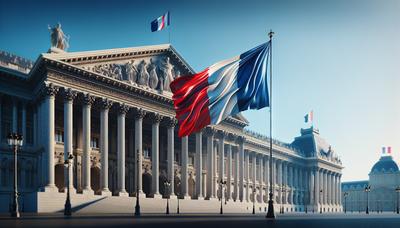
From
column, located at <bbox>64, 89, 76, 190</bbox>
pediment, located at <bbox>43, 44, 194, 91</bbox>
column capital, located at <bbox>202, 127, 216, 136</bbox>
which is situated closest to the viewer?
column, located at <bbox>64, 89, 76, 190</bbox>

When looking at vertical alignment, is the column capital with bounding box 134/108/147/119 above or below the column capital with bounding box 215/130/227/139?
above

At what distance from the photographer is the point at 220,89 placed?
3092 cm

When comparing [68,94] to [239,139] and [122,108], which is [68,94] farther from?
[239,139]

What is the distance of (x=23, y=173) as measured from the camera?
5456 cm

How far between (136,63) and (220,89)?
105ft

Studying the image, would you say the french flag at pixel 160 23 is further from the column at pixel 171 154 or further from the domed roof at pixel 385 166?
the domed roof at pixel 385 166

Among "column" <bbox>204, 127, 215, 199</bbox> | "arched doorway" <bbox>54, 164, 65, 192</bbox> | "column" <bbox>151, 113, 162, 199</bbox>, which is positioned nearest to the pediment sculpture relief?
"column" <bbox>151, 113, 162, 199</bbox>

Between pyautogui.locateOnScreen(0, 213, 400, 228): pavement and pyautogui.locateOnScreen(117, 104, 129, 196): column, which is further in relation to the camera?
pyautogui.locateOnScreen(117, 104, 129, 196): column

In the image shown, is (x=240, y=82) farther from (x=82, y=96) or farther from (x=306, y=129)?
(x=306, y=129)

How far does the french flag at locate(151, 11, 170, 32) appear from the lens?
62.6m

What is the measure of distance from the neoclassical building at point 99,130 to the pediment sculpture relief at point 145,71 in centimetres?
14

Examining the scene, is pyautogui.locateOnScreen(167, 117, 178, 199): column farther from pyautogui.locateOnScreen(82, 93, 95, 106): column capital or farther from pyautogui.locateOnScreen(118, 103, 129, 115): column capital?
pyautogui.locateOnScreen(82, 93, 95, 106): column capital

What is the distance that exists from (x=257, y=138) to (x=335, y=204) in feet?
183

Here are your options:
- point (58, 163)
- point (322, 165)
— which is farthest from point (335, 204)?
point (58, 163)
